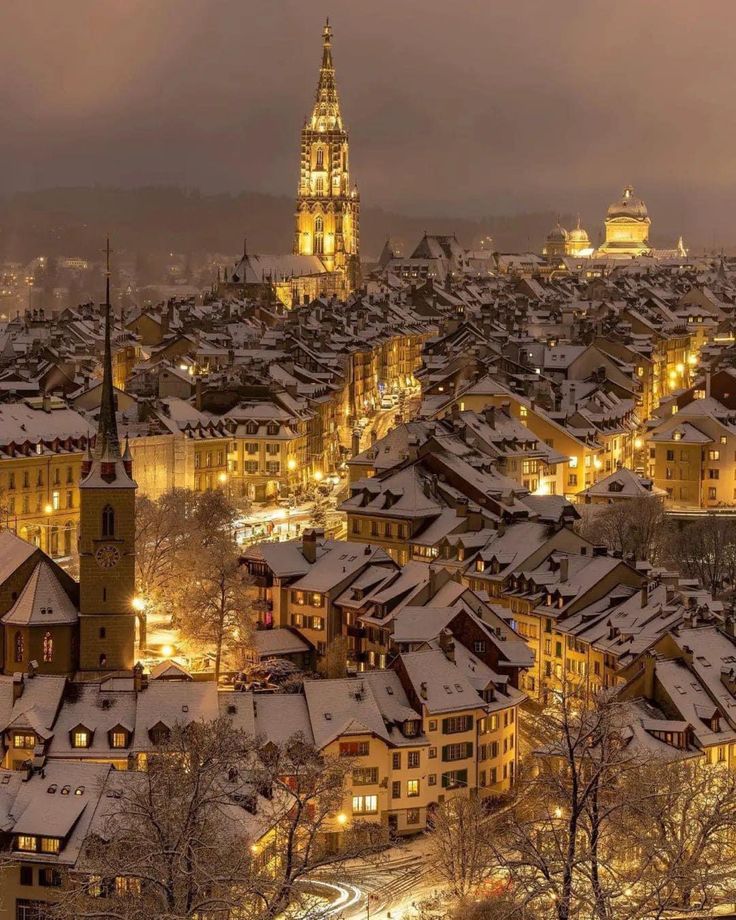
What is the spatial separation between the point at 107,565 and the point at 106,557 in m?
0.23

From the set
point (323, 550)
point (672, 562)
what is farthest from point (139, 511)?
point (672, 562)

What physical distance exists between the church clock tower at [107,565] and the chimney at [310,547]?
10982mm

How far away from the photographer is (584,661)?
6341 cm

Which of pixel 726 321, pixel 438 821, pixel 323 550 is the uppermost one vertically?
pixel 726 321

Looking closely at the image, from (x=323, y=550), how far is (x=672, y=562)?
1675 centimetres

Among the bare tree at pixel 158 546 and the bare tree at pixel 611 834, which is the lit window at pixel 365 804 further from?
the bare tree at pixel 158 546

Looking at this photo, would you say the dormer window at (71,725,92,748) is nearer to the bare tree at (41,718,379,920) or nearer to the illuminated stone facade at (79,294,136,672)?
the bare tree at (41,718,379,920)

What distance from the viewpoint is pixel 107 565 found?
59.2 metres

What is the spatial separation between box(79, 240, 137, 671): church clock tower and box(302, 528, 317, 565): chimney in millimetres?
10982

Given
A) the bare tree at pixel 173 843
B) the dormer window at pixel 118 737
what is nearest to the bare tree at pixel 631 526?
A: the dormer window at pixel 118 737

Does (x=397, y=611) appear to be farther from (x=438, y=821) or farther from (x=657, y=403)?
(x=657, y=403)

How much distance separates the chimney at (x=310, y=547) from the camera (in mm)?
69750

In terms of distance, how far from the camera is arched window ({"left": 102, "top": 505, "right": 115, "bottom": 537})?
59.5 metres

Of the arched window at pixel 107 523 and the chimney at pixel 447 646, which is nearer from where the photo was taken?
the chimney at pixel 447 646
